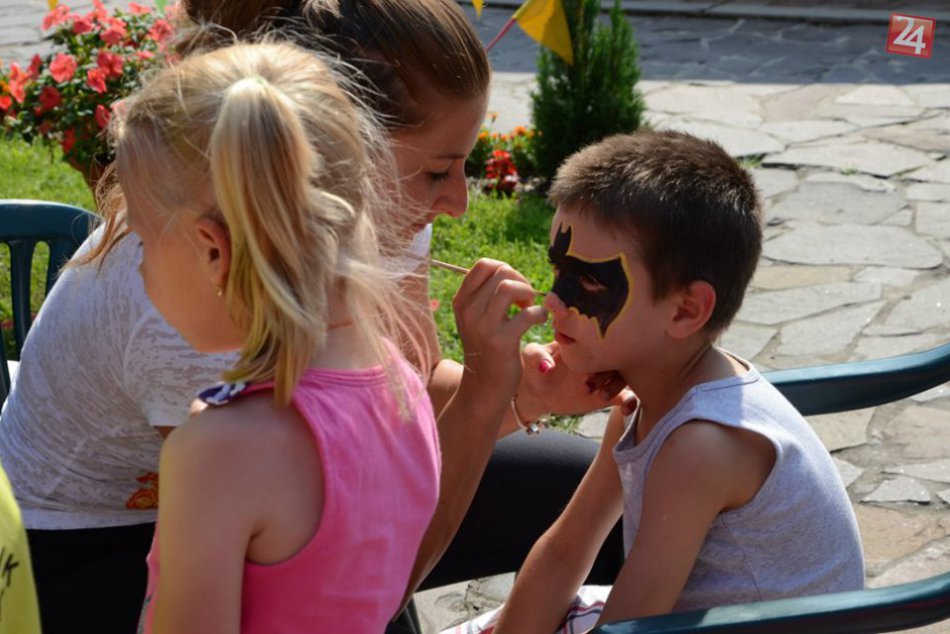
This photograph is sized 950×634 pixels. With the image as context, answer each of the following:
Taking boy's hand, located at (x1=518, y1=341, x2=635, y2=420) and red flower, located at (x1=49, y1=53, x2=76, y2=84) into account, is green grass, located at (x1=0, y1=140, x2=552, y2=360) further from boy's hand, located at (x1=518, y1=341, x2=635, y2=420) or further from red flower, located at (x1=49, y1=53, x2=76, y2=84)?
boy's hand, located at (x1=518, y1=341, x2=635, y2=420)

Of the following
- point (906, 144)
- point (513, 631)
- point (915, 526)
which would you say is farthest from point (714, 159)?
point (906, 144)

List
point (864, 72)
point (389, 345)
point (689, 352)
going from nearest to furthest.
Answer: point (389, 345) < point (689, 352) < point (864, 72)

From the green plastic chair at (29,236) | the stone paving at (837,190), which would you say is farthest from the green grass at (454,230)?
the green plastic chair at (29,236)

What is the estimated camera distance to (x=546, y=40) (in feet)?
9.57

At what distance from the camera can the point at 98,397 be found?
169 centimetres

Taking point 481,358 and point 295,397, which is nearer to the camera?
point 295,397

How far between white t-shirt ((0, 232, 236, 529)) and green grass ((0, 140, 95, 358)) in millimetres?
3050

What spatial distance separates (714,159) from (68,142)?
117 inches

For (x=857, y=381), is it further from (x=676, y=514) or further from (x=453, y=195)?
(x=453, y=195)

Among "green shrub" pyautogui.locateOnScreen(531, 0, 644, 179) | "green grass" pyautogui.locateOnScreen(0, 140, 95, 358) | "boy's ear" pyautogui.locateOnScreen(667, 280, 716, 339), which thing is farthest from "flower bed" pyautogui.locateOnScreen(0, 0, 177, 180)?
"boy's ear" pyautogui.locateOnScreen(667, 280, 716, 339)

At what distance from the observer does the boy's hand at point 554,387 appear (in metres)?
1.87

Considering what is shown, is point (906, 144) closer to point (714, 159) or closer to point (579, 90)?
point (579, 90)

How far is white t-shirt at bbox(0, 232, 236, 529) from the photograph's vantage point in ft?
5.35

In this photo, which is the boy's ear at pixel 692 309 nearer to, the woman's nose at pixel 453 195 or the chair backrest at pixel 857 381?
the chair backrest at pixel 857 381
